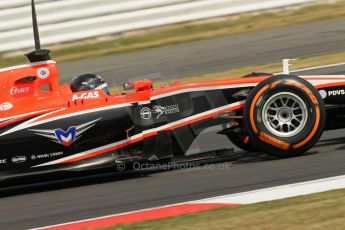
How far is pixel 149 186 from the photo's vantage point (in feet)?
22.1

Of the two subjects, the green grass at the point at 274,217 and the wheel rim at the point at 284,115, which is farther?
the wheel rim at the point at 284,115

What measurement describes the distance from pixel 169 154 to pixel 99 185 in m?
0.78

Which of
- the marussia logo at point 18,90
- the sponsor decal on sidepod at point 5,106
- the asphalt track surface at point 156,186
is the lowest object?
the asphalt track surface at point 156,186

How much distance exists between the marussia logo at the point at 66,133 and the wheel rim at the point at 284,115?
179 centimetres

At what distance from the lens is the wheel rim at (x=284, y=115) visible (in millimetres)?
6996

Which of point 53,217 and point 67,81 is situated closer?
point 53,217

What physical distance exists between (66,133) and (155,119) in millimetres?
909

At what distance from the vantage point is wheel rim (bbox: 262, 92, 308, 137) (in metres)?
7.00

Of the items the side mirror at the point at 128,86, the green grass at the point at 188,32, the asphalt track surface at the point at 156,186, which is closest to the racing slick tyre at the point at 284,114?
the asphalt track surface at the point at 156,186

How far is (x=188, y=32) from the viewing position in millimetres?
16094

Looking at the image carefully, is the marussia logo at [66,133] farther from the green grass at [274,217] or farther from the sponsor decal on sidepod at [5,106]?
the green grass at [274,217]

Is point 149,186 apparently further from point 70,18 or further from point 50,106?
point 70,18

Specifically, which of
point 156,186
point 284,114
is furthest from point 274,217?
point 284,114

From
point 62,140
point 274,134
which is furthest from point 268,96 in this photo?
point 62,140
